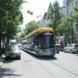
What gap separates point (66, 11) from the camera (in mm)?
56000

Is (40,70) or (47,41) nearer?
(40,70)

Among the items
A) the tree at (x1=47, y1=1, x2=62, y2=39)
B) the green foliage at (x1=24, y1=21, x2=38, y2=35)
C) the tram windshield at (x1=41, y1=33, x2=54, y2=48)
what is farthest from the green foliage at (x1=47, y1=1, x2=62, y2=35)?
the green foliage at (x1=24, y1=21, x2=38, y2=35)

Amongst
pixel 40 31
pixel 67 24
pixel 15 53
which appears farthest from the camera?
pixel 67 24

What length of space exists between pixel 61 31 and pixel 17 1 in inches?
1260

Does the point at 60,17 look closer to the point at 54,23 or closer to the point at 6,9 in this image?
the point at 54,23

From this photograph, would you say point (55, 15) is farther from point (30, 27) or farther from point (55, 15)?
point (30, 27)

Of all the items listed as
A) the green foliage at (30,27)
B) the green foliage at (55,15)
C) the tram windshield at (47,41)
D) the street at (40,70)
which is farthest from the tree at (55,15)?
the green foliage at (30,27)

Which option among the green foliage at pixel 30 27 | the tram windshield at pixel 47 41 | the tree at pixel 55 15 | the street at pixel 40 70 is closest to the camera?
the street at pixel 40 70

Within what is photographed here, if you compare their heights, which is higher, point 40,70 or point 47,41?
point 47,41

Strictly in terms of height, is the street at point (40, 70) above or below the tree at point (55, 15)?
below

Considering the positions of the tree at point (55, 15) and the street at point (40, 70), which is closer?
the street at point (40, 70)

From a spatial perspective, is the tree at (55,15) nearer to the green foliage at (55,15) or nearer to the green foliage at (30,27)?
the green foliage at (55,15)

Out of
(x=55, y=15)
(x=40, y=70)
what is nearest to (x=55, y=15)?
(x=55, y=15)

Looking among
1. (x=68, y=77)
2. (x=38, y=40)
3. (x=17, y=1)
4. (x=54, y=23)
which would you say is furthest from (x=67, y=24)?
(x=68, y=77)
